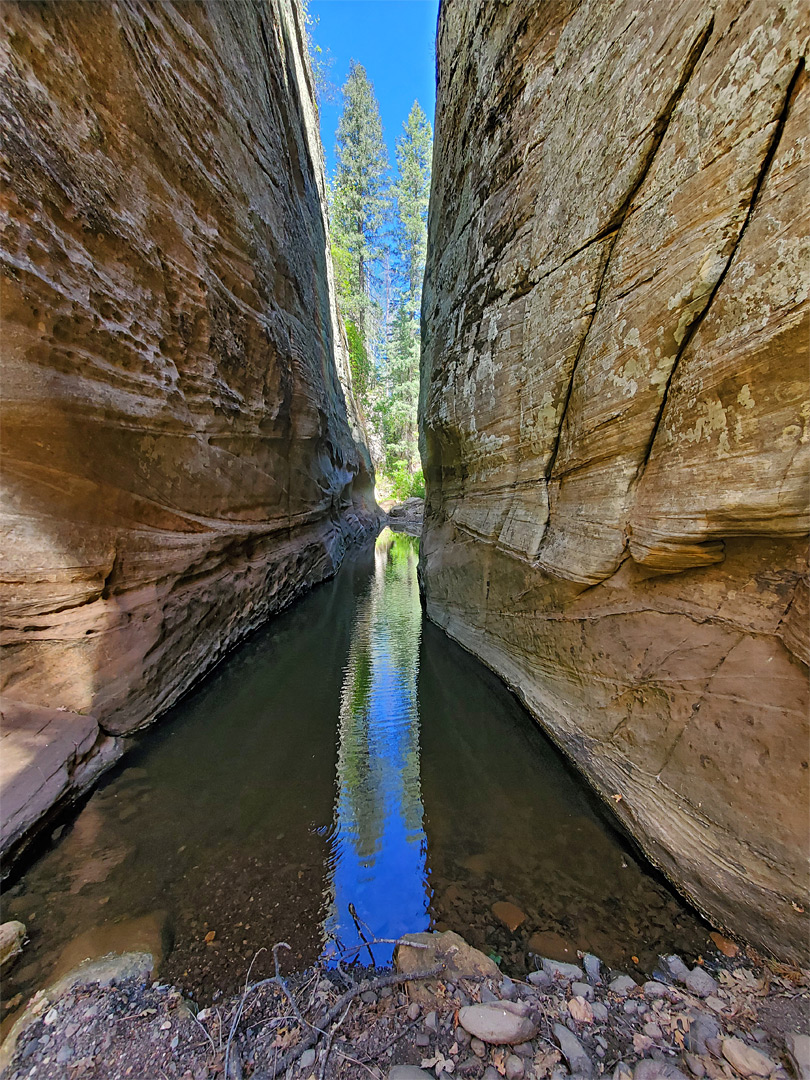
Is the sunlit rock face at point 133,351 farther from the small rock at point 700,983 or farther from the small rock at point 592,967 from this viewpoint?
the small rock at point 700,983

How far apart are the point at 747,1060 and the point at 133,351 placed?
636cm

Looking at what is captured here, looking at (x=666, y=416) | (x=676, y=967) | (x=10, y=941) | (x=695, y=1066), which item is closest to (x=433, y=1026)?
(x=695, y=1066)

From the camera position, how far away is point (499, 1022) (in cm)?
155

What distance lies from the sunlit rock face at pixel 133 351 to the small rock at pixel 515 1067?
11.0 feet

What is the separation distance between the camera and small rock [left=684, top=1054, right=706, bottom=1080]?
137cm

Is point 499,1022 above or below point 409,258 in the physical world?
below

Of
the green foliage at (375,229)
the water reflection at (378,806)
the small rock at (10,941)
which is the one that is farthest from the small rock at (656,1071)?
the green foliage at (375,229)

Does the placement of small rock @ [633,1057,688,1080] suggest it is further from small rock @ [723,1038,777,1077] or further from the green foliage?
the green foliage

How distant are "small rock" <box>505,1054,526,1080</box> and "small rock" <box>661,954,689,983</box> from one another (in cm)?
95

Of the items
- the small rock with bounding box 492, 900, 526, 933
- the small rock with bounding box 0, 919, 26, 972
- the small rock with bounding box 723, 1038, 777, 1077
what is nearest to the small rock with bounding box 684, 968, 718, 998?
the small rock with bounding box 723, 1038, 777, 1077

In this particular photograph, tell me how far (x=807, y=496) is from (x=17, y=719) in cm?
537

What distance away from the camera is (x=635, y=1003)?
1.69 meters

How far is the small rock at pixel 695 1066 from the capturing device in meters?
1.37

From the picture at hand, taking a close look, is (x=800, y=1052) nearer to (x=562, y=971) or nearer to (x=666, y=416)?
(x=562, y=971)
